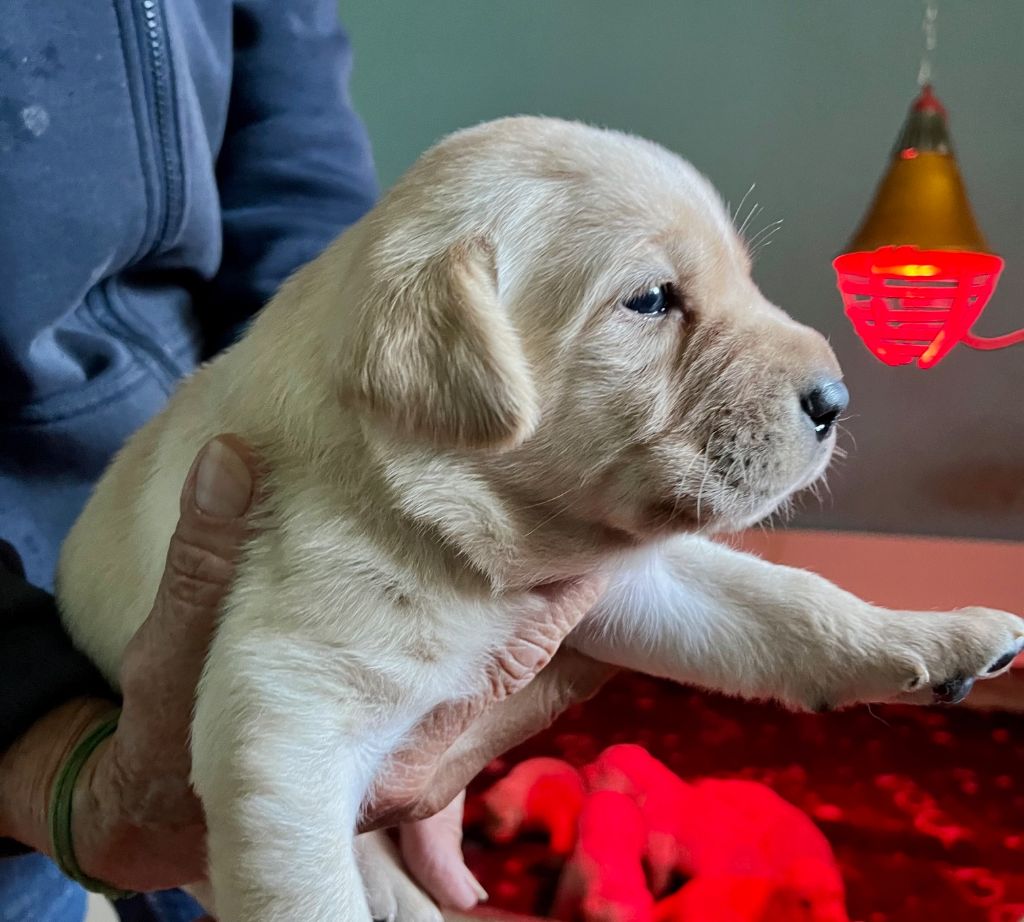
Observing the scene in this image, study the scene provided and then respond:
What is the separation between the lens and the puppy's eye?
954mm

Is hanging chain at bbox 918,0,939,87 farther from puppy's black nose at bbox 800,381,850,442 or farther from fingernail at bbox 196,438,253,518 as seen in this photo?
fingernail at bbox 196,438,253,518

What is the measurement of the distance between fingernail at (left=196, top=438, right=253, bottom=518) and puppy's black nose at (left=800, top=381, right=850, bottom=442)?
576 mm

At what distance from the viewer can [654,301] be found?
0.96m

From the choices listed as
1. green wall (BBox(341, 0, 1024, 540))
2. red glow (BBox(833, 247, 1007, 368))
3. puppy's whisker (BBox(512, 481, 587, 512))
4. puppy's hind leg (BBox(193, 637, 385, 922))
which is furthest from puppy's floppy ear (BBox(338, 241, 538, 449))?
green wall (BBox(341, 0, 1024, 540))

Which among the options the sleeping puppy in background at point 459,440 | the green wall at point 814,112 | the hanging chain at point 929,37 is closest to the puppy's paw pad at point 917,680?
the sleeping puppy in background at point 459,440

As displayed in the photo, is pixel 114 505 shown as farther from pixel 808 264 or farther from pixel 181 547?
pixel 808 264

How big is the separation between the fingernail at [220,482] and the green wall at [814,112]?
270cm

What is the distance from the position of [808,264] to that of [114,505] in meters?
2.72

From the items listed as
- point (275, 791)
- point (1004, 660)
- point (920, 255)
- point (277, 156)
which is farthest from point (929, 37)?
point (275, 791)

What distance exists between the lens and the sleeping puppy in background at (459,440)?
905mm

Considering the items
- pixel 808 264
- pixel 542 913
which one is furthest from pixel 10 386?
pixel 808 264

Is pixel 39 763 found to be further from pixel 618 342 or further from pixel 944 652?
pixel 944 652

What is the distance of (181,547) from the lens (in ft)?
3.27

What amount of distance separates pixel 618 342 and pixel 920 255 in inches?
65.4
